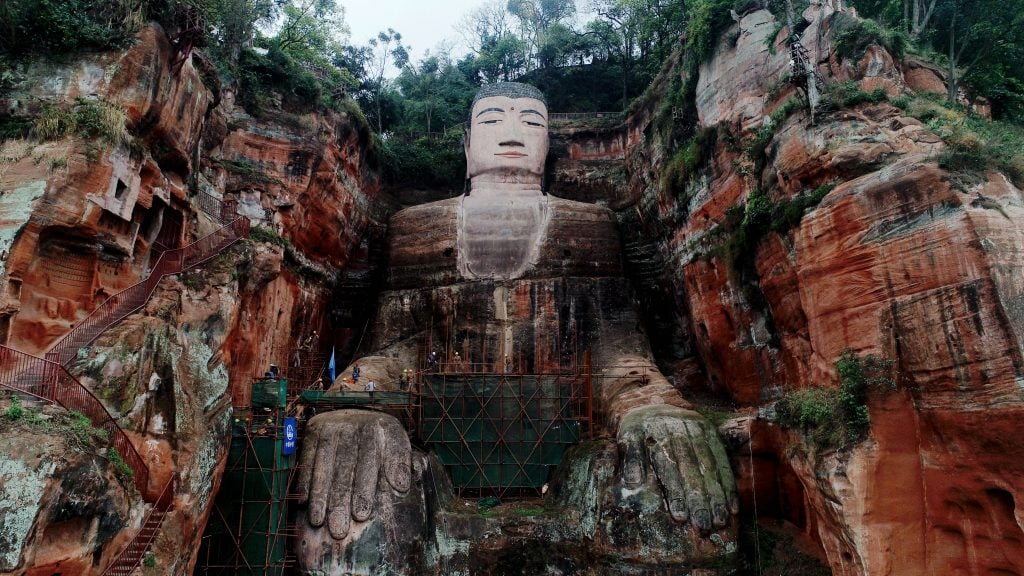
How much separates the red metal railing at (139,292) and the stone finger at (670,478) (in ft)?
32.1

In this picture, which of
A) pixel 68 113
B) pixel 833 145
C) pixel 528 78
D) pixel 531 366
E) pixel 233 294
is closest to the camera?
pixel 68 113

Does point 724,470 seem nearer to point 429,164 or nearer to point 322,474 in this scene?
point 322,474

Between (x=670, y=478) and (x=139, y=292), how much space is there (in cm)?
1028

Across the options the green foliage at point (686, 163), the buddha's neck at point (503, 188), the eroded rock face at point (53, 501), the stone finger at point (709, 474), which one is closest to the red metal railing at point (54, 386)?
the eroded rock face at point (53, 501)

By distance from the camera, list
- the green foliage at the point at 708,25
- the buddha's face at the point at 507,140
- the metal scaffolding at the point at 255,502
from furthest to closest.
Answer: the buddha's face at the point at 507,140 → the green foliage at the point at 708,25 → the metal scaffolding at the point at 255,502

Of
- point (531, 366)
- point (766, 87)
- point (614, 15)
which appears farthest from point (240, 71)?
point (614, 15)

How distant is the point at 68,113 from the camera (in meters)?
11.7

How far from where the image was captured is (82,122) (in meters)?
11.7

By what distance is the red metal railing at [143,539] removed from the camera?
9.47 m

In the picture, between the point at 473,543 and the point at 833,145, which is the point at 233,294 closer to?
the point at 473,543

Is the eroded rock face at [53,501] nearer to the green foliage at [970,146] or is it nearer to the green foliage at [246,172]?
the green foliage at [246,172]

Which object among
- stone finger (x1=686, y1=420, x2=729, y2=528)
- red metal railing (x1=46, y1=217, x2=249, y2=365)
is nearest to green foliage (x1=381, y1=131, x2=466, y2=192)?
red metal railing (x1=46, y1=217, x2=249, y2=365)

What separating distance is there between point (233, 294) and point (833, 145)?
39.0 feet

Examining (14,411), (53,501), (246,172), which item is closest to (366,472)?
(53,501)
